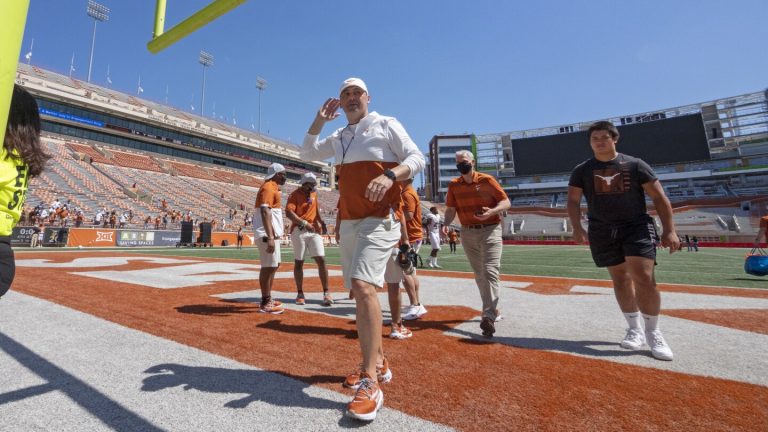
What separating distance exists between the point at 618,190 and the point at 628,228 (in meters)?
0.34

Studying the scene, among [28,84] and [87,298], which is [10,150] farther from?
[28,84]

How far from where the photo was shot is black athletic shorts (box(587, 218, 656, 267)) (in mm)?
3004

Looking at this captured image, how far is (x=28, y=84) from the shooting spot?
126 ft

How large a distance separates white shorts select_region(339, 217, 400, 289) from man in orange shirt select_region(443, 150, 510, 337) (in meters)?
1.63

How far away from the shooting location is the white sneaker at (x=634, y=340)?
305cm

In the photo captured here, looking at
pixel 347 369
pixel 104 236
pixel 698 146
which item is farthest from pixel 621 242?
pixel 698 146

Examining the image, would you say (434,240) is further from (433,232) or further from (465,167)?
(465,167)

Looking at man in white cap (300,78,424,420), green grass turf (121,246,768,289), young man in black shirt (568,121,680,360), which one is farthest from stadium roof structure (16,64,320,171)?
young man in black shirt (568,121,680,360)

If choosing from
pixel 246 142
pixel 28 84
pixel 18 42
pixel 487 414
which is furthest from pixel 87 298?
pixel 246 142

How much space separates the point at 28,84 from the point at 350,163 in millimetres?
53451

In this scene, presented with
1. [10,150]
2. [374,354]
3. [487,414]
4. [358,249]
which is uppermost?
[10,150]

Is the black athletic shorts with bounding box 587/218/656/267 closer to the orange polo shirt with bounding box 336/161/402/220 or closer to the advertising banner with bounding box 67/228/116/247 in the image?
the orange polo shirt with bounding box 336/161/402/220

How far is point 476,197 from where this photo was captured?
3963 mm

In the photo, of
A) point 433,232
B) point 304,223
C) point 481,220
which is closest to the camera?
point 481,220
